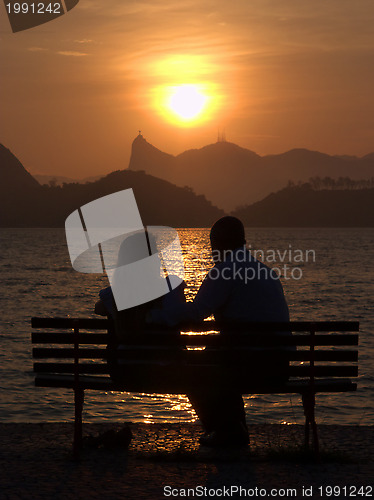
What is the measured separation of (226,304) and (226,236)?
0.49 metres

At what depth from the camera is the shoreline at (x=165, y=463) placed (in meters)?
5.06

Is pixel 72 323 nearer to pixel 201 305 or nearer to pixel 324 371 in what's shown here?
pixel 201 305

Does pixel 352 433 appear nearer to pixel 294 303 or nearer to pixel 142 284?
pixel 142 284

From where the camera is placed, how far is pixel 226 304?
5.72 meters

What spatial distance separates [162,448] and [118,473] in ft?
2.35

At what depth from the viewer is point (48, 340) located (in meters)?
5.94

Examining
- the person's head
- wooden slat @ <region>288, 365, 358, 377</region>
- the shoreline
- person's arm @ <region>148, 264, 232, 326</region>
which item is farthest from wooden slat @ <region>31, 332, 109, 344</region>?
wooden slat @ <region>288, 365, 358, 377</region>

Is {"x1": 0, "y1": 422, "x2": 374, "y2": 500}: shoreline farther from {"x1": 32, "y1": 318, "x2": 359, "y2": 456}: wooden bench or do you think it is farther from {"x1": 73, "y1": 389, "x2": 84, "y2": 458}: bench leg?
{"x1": 32, "y1": 318, "x2": 359, "y2": 456}: wooden bench

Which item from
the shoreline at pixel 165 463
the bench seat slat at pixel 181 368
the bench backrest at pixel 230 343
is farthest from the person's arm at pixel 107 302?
the shoreline at pixel 165 463

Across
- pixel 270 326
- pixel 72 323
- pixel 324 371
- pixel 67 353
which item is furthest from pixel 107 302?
pixel 324 371

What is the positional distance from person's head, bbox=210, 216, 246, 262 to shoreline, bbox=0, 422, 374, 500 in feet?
4.76

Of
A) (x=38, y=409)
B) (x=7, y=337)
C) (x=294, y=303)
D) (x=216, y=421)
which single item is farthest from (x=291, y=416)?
(x=294, y=303)

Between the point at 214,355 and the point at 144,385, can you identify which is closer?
the point at 214,355

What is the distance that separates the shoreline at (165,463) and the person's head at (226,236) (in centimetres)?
145
